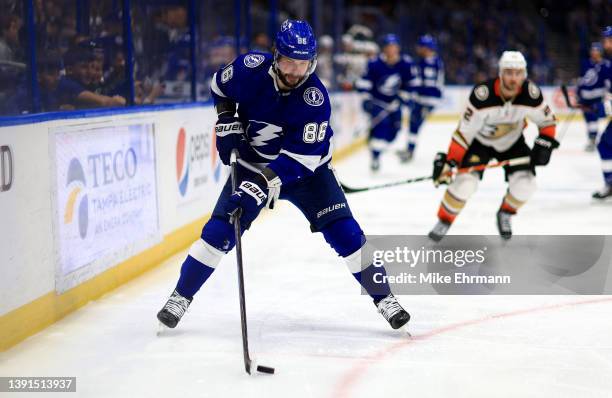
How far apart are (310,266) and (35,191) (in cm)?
170

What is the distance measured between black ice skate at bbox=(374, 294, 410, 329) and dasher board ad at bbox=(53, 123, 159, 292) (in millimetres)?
1272

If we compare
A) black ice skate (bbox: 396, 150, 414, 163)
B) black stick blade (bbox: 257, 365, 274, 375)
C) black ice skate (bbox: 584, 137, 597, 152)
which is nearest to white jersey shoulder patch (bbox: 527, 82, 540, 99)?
black stick blade (bbox: 257, 365, 274, 375)

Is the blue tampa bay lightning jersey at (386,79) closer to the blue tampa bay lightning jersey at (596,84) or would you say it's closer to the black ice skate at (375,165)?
the black ice skate at (375,165)

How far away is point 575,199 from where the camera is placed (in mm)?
6855

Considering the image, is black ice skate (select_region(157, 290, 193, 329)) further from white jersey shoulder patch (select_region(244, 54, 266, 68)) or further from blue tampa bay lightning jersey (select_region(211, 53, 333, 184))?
white jersey shoulder patch (select_region(244, 54, 266, 68))

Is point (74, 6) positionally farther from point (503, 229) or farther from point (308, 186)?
point (503, 229)

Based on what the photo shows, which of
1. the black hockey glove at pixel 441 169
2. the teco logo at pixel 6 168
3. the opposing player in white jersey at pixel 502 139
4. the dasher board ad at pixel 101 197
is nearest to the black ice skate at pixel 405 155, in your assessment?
the opposing player in white jersey at pixel 502 139

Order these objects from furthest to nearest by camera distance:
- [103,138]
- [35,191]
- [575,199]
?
[575,199] → [103,138] → [35,191]

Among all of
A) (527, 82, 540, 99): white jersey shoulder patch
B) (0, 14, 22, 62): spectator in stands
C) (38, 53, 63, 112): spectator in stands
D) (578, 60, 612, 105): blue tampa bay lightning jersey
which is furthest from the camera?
(578, 60, 612, 105): blue tampa bay lightning jersey

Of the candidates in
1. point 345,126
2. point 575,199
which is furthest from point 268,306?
point 345,126

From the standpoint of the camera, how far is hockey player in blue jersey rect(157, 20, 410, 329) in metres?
2.97

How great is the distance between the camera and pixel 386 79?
926cm

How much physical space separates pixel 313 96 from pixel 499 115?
1973mm

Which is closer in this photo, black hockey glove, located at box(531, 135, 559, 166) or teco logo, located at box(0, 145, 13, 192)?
teco logo, located at box(0, 145, 13, 192)
